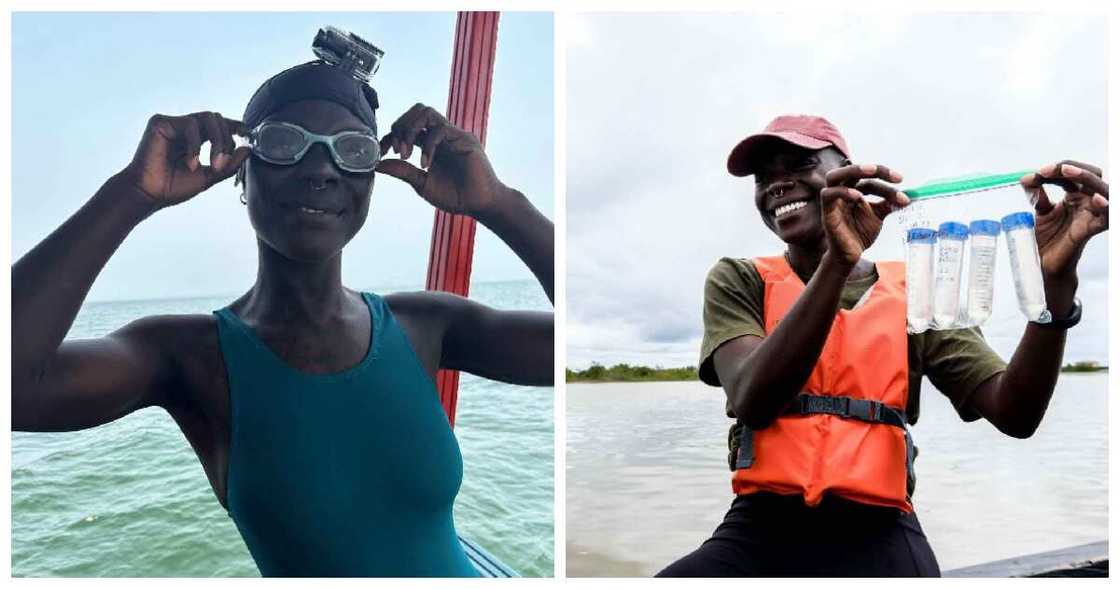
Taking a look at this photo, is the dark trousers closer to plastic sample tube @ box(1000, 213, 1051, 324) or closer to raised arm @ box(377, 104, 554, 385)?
plastic sample tube @ box(1000, 213, 1051, 324)

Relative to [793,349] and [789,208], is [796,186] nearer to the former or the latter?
[789,208]

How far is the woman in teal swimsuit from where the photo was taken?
67.6 inches

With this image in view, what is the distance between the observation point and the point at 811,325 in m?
1.37

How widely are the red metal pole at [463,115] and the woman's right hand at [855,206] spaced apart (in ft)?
3.30

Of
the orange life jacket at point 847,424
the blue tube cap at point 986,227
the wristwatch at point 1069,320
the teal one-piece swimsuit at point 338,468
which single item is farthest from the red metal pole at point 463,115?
the wristwatch at point 1069,320

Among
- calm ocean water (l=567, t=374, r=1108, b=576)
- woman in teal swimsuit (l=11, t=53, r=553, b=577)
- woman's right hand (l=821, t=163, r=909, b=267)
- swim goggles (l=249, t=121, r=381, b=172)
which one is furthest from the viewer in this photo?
calm ocean water (l=567, t=374, r=1108, b=576)

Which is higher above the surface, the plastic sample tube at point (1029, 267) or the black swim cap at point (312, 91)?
the black swim cap at point (312, 91)

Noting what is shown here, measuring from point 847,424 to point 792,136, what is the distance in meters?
0.56

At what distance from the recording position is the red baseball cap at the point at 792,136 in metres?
1.58

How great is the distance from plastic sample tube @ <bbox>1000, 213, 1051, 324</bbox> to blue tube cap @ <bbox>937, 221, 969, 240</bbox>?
70 millimetres

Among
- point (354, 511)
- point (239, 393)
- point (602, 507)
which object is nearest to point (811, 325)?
point (354, 511)

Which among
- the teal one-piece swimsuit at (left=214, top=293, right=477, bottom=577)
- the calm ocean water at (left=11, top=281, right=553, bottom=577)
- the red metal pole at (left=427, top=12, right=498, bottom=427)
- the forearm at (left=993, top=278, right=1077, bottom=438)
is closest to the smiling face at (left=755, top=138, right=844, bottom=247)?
the forearm at (left=993, top=278, right=1077, bottom=438)

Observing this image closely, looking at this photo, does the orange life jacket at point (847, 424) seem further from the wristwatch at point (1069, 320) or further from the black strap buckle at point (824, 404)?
the wristwatch at point (1069, 320)
